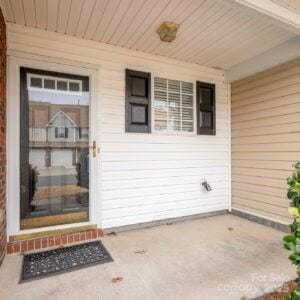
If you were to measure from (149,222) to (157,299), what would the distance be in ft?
5.71

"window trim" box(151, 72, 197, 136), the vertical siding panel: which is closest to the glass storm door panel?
"window trim" box(151, 72, 197, 136)

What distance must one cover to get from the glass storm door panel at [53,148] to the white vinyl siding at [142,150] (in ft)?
0.79

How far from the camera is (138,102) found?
3.50 meters

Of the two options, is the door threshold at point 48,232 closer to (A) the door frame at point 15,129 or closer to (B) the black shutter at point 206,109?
(A) the door frame at point 15,129

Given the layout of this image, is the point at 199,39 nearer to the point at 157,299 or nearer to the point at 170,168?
the point at 170,168

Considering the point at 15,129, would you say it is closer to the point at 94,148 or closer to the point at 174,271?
the point at 94,148

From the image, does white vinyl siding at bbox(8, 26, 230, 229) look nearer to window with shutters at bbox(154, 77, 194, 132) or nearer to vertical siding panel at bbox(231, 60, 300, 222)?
window with shutters at bbox(154, 77, 194, 132)

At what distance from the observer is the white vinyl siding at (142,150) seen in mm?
3107

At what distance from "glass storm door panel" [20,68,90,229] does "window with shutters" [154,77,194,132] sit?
112 cm

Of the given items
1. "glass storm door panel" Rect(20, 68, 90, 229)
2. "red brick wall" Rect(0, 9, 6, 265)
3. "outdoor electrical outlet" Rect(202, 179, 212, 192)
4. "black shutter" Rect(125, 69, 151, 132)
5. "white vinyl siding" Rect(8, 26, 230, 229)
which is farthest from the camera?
"outdoor electrical outlet" Rect(202, 179, 212, 192)

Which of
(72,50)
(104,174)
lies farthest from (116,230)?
(72,50)

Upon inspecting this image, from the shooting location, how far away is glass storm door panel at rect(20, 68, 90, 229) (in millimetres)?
2846

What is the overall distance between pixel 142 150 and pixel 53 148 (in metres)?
1.26

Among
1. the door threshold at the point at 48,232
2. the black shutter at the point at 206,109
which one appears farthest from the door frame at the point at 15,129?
the black shutter at the point at 206,109
